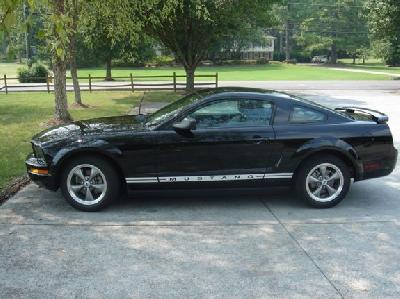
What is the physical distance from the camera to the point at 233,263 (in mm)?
4582

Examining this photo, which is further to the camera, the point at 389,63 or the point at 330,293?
the point at 389,63

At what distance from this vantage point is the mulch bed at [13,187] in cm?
659

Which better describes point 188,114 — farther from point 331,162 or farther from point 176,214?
point 331,162

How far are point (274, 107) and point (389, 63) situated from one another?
224ft

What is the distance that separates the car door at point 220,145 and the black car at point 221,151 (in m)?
0.01

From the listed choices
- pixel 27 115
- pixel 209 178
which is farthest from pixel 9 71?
pixel 209 178

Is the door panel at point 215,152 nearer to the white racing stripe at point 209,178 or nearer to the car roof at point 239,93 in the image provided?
the white racing stripe at point 209,178

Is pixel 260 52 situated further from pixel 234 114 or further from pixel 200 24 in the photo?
pixel 234 114

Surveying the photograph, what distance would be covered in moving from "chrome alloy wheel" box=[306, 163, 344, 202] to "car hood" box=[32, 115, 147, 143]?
2192 mm

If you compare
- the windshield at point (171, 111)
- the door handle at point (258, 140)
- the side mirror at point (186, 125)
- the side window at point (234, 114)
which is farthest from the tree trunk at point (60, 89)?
the door handle at point (258, 140)

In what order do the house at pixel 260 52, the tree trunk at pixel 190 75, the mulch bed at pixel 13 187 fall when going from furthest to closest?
the house at pixel 260 52
the tree trunk at pixel 190 75
the mulch bed at pixel 13 187

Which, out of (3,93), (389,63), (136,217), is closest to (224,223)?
(136,217)

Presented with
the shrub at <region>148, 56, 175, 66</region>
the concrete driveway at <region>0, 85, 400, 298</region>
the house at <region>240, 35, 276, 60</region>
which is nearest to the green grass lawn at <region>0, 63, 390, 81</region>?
the shrub at <region>148, 56, 175, 66</region>

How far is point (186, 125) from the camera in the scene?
5.79m
